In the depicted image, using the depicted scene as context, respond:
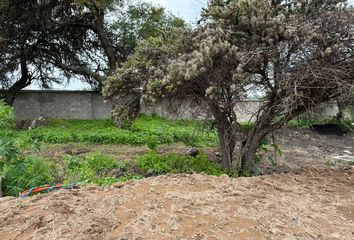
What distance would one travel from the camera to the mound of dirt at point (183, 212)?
2617mm

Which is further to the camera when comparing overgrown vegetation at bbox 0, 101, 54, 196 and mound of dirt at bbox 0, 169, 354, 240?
overgrown vegetation at bbox 0, 101, 54, 196

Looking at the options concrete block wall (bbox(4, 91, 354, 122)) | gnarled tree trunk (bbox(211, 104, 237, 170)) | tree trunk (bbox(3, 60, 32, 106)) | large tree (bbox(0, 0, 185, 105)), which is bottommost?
gnarled tree trunk (bbox(211, 104, 237, 170))

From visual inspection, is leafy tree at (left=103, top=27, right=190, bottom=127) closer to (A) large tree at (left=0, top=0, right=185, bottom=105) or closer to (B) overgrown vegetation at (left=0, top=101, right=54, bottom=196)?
(B) overgrown vegetation at (left=0, top=101, right=54, bottom=196)

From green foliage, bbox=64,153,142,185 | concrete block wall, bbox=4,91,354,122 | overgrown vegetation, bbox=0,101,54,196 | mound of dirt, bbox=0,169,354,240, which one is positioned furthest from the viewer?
concrete block wall, bbox=4,91,354,122

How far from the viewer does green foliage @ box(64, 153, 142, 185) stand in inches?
217

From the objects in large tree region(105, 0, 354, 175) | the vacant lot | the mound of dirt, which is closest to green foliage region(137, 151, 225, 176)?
the vacant lot

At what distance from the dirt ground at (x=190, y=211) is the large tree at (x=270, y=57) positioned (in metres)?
1.50

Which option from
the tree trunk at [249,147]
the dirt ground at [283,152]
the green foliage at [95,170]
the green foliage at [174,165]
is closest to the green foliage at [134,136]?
the dirt ground at [283,152]

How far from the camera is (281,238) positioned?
250 cm

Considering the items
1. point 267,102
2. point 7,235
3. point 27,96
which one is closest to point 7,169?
point 7,235

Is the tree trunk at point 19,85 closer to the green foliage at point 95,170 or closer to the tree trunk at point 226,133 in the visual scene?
the green foliage at point 95,170

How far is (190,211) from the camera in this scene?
2.97 meters

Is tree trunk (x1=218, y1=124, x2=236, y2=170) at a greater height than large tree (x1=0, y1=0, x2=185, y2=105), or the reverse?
large tree (x1=0, y1=0, x2=185, y2=105)

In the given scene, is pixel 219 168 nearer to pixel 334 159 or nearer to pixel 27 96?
pixel 334 159
